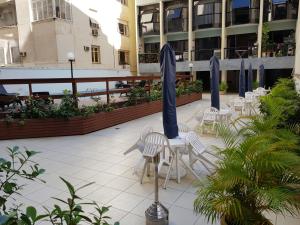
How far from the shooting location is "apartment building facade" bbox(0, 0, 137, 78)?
50.5ft

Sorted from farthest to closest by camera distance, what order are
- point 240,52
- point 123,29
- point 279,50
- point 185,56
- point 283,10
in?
point 123,29 → point 185,56 → point 240,52 → point 283,10 → point 279,50

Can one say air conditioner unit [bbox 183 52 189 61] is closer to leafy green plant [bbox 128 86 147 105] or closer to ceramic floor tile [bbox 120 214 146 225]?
leafy green plant [bbox 128 86 147 105]

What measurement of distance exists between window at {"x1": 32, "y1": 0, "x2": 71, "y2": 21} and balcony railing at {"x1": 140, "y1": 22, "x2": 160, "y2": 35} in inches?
315

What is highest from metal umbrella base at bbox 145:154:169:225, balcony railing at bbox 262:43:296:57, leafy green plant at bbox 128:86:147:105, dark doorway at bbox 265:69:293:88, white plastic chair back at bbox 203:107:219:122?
balcony railing at bbox 262:43:296:57

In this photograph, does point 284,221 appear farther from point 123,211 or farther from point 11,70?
point 11,70

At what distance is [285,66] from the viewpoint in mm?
16906

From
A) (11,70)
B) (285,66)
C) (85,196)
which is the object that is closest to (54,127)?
(85,196)

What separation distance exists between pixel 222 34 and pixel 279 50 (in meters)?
4.27

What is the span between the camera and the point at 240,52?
19281 millimetres

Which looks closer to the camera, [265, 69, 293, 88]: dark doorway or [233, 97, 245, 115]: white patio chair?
[233, 97, 245, 115]: white patio chair

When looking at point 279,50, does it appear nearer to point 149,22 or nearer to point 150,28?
point 150,28

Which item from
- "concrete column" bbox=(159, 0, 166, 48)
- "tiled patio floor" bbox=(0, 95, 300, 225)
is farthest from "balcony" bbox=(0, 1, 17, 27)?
"tiled patio floor" bbox=(0, 95, 300, 225)

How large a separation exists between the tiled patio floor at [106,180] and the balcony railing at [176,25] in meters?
16.2

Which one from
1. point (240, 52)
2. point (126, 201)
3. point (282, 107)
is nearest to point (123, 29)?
point (240, 52)
